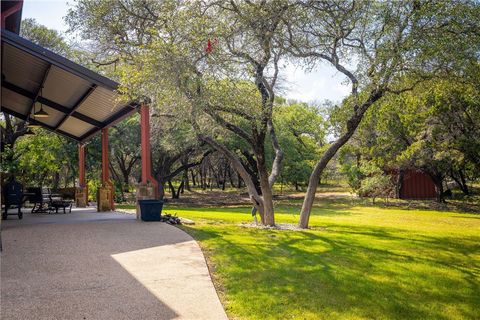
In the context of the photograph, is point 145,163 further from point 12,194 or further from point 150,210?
point 12,194

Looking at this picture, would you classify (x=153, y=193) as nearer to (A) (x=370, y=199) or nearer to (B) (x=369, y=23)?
(B) (x=369, y=23)

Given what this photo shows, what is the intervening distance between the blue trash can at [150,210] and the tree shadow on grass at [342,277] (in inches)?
66.4

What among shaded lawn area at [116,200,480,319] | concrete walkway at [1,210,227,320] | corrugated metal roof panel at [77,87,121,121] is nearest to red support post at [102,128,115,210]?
corrugated metal roof panel at [77,87,121,121]

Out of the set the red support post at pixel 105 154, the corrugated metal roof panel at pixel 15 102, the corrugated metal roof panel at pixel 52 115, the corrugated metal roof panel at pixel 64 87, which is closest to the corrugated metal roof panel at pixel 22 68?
the corrugated metal roof panel at pixel 64 87

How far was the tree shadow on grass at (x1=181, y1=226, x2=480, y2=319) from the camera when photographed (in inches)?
192

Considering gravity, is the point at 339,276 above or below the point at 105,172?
below

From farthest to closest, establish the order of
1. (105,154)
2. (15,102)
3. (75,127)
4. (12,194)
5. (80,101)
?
(75,127) < (105,154) < (15,102) < (80,101) < (12,194)

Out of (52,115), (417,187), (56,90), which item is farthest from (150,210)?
(417,187)

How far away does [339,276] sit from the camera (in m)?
6.25

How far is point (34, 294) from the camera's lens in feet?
14.8

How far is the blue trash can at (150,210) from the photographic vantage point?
1070 cm

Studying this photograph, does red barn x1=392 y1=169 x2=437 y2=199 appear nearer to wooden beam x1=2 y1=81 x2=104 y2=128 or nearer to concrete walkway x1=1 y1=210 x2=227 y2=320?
wooden beam x1=2 y1=81 x2=104 y2=128

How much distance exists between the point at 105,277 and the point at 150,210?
219 inches

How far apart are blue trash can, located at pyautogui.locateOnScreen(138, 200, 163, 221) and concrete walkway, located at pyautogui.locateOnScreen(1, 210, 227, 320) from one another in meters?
2.26
